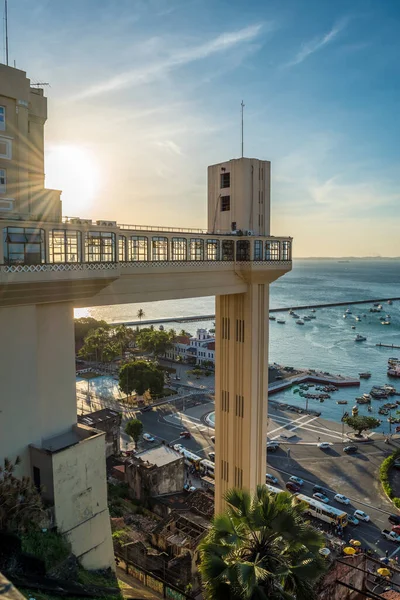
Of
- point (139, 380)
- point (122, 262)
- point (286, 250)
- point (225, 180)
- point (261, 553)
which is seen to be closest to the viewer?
point (261, 553)

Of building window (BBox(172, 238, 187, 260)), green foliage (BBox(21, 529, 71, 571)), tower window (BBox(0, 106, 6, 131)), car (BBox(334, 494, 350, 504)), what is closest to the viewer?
green foliage (BBox(21, 529, 71, 571))

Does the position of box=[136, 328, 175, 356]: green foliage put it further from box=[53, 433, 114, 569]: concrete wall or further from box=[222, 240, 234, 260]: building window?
box=[53, 433, 114, 569]: concrete wall

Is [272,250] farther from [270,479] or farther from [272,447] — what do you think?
[272,447]

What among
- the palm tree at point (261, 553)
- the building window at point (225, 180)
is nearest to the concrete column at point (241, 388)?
the building window at point (225, 180)

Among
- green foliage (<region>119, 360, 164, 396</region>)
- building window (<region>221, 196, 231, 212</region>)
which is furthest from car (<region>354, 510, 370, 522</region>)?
green foliage (<region>119, 360, 164, 396</region>)

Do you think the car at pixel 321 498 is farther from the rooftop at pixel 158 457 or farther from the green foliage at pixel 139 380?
the green foliage at pixel 139 380

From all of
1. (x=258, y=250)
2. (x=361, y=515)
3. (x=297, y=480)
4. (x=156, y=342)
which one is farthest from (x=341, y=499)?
(x=156, y=342)
